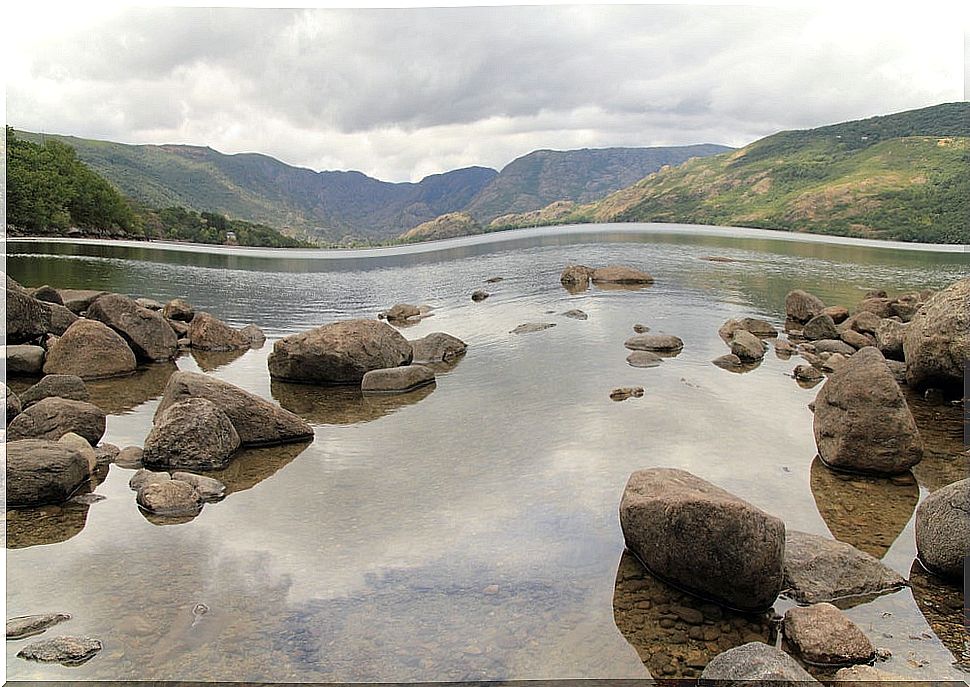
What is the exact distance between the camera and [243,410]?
35.1 ft

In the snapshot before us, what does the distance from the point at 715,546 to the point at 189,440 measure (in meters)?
7.30

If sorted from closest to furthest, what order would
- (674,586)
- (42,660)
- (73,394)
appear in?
(42,660) < (674,586) < (73,394)

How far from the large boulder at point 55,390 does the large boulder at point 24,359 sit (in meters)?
3.18

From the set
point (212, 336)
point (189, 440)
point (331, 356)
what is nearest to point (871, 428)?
point (189, 440)

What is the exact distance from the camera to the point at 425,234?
13675 centimetres

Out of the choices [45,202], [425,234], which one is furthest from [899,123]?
[45,202]

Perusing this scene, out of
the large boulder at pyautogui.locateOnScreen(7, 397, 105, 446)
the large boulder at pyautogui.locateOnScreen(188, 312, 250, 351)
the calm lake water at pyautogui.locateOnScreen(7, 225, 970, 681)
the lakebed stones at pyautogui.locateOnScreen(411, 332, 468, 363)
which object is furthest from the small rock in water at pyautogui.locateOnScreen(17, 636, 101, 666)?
the large boulder at pyautogui.locateOnScreen(188, 312, 250, 351)

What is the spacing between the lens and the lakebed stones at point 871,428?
9312 millimetres

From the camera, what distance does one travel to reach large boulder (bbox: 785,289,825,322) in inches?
918

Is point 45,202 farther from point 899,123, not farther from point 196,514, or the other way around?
point 899,123

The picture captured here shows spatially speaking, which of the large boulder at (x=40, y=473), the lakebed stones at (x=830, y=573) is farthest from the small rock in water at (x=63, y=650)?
the lakebed stones at (x=830, y=573)

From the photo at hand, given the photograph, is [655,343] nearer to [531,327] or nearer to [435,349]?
[531,327]

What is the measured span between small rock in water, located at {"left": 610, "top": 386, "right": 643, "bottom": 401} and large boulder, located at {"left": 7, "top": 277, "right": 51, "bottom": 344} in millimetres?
13378

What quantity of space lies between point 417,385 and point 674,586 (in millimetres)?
9068
